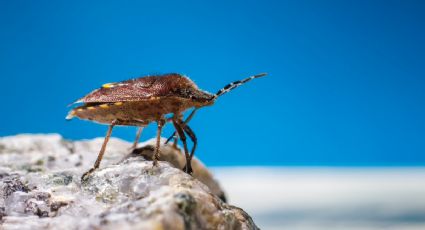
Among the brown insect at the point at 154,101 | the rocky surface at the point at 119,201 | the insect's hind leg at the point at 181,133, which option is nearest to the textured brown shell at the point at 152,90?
the brown insect at the point at 154,101

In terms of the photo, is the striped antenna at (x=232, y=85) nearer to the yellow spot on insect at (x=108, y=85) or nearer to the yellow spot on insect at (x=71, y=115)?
the yellow spot on insect at (x=108, y=85)

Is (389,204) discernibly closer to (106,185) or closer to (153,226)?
(106,185)

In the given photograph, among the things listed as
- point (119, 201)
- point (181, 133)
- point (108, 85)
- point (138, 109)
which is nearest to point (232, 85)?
point (181, 133)

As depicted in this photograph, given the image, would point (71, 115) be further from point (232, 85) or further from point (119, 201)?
point (119, 201)

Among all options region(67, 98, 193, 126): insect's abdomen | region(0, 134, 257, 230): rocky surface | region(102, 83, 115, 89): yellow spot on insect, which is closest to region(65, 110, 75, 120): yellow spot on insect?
region(67, 98, 193, 126): insect's abdomen

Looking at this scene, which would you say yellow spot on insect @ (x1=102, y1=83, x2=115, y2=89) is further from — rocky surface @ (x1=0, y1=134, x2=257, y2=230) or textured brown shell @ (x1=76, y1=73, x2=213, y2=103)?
rocky surface @ (x1=0, y1=134, x2=257, y2=230)

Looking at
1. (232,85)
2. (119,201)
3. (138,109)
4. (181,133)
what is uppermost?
(232,85)

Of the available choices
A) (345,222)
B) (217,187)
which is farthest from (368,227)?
(217,187)
